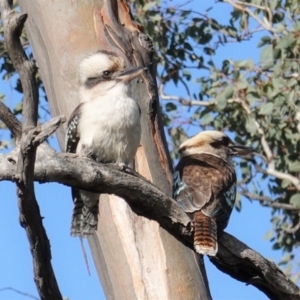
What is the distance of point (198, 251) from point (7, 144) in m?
3.12

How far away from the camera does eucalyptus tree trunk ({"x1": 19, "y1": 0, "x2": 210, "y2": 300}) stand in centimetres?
336

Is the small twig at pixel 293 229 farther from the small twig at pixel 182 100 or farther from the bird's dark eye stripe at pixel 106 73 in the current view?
the bird's dark eye stripe at pixel 106 73

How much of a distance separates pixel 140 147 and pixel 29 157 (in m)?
1.27

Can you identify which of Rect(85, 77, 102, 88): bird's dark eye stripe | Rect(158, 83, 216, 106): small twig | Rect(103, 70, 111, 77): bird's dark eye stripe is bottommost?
Rect(85, 77, 102, 88): bird's dark eye stripe

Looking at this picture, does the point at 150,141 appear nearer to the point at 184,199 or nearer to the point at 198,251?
the point at 184,199

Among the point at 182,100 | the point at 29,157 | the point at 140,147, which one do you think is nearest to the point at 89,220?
the point at 140,147

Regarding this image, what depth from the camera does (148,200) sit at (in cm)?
286

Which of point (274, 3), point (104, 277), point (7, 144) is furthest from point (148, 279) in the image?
point (274, 3)

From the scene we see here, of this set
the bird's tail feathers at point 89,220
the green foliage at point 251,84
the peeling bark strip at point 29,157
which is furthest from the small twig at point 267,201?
the peeling bark strip at point 29,157

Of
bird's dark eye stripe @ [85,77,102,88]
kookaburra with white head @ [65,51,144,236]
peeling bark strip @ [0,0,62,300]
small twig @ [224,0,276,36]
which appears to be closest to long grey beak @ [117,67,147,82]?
kookaburra with white head @ [65,51,144,236]

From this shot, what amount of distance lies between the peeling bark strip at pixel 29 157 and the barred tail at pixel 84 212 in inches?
30.6

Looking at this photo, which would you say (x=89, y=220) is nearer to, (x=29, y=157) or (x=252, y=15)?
(x=29, y=157)

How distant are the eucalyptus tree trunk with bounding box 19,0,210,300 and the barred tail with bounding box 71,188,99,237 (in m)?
0.07

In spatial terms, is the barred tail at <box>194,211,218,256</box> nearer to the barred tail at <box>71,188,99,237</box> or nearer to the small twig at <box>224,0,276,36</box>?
the barred tail at <box>71,188,99,237</box>
